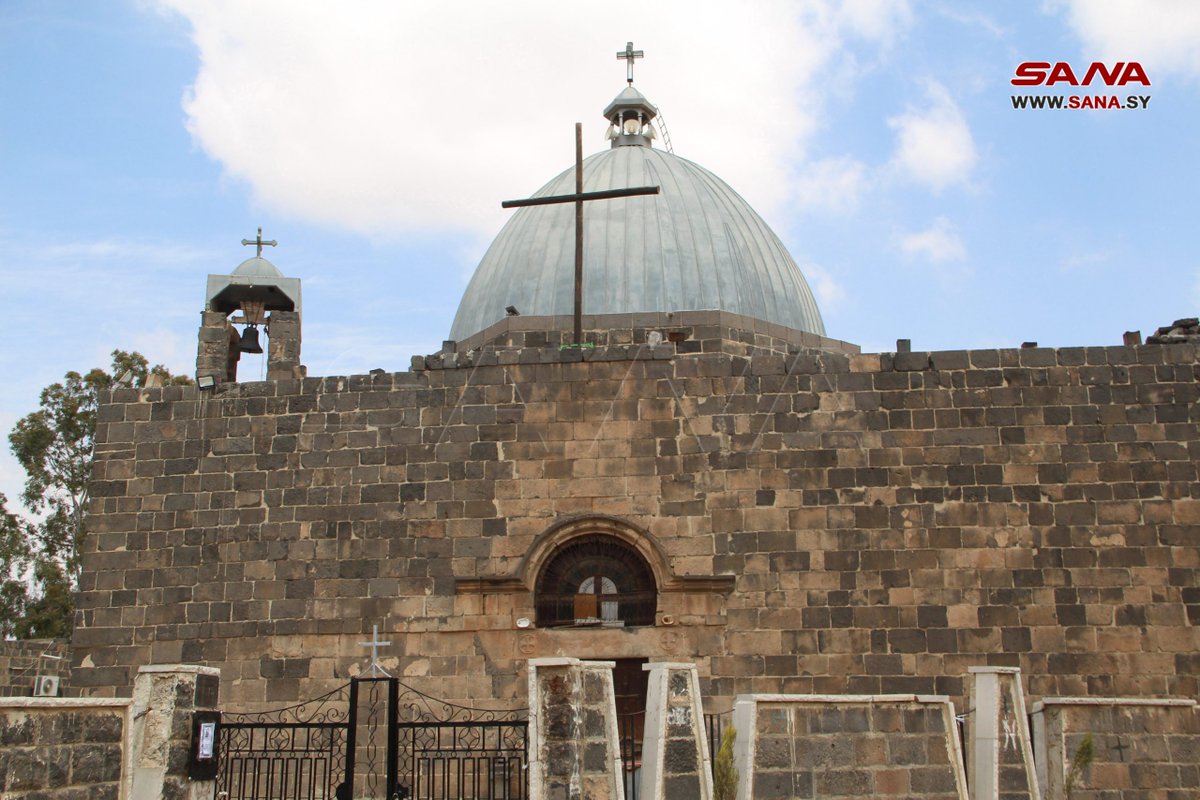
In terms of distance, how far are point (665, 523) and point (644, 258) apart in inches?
202

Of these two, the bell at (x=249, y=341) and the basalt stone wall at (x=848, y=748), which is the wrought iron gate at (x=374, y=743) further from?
the bell at (x=249, y=341)

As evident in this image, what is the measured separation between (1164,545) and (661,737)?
267 inches

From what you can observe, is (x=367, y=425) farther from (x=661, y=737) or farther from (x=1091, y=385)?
(x=1091, y=385)

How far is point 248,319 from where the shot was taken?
1547 cm

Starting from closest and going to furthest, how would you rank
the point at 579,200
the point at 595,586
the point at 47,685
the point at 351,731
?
the point at 351,731, the point at 595,586, the point at 579,200, the point at 47,685

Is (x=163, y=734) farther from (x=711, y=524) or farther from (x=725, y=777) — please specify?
(x=711, y=524)

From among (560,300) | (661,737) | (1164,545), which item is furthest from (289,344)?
(1164,545)

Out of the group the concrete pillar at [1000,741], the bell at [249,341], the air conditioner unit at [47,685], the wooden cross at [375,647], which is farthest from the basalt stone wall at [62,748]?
the air conditioner unit at [47,685]

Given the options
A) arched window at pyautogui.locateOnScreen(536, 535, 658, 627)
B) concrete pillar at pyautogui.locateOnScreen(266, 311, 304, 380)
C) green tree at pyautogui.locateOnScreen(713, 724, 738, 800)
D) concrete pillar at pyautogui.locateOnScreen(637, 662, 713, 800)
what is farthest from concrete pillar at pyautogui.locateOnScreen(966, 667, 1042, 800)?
concrete pillar at pyautogui.locateOnScreen(266, 311, 304, 380)

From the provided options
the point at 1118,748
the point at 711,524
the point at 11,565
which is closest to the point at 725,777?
the point at 1118,748

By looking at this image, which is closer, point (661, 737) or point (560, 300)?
point (661, 737)

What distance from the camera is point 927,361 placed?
502 inches

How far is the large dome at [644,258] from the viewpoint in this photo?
1631cm

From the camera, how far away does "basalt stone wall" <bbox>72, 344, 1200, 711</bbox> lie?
39.8 feet
